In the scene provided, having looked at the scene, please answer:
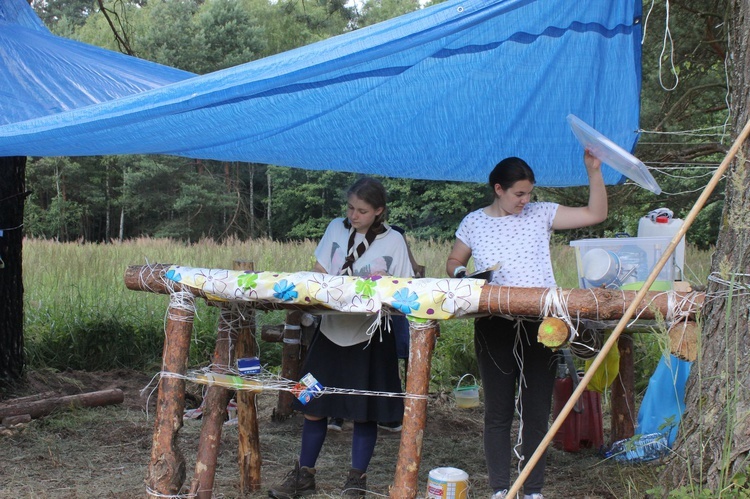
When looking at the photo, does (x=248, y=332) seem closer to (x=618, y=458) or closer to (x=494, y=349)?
(x=494, y=349)

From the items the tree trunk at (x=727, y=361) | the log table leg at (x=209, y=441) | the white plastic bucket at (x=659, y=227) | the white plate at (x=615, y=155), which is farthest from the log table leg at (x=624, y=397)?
the log table leg at (x=209, y=441)

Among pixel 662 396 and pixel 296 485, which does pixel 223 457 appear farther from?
pixel 662 396

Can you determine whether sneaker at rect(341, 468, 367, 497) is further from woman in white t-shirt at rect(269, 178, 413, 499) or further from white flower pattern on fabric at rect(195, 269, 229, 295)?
white flower pattern on fabric at rect(195, 269, 229, 295)

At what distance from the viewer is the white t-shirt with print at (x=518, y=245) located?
9.32ft

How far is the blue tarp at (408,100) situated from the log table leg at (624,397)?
1021mm

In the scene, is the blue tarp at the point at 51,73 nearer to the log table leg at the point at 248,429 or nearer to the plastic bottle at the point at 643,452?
the log table leg at the point at 248,429

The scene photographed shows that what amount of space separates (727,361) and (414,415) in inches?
38.8

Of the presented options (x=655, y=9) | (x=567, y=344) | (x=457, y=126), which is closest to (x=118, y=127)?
(x=457, y=126)

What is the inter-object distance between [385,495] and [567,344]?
1.18 meters

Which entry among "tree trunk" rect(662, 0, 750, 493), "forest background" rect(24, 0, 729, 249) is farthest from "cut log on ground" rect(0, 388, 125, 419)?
"forest background" rect(24, 0, 729, 249)

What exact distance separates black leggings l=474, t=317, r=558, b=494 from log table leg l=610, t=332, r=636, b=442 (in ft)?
4.18

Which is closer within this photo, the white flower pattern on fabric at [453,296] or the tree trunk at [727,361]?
the tree trunk at [727,361]

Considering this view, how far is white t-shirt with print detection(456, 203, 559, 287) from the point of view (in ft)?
9.32

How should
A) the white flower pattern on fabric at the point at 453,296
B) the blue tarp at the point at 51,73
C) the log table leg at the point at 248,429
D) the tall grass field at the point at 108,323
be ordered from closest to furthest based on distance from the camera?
1. the white flower pattern on fabric at the point at 453,296
2. the log table leg at the point at 248,429
3. the blue tarp at the point at 51,73
4. the tall grass field at the point at 108,323
